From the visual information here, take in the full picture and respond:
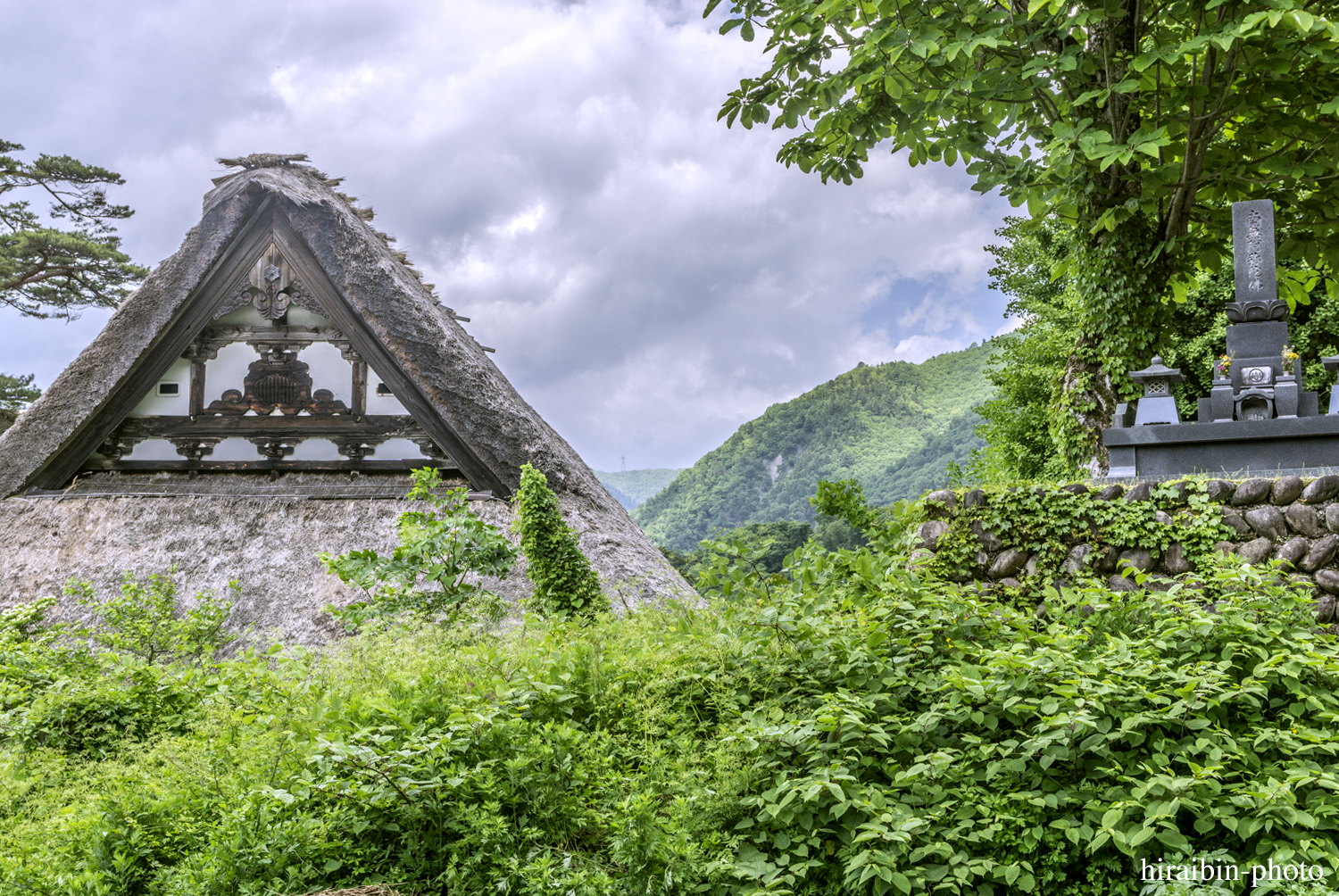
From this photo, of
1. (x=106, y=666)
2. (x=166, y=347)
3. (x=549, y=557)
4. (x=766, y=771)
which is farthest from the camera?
(x=166, y=347)

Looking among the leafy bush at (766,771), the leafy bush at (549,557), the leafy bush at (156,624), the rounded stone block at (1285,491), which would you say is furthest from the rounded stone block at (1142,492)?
the leafy bush at (156,624)

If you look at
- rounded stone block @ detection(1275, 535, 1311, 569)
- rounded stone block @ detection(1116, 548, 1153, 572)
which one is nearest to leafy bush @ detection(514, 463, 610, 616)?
A: rounded stone block @ detection(1116, 548, 1153, 572)

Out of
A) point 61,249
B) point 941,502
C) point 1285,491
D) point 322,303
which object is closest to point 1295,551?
point 1285,491

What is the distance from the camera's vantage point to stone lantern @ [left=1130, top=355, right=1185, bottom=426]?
5.49 metres

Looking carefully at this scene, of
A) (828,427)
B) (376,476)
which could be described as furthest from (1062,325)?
(376,476)

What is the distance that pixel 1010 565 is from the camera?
495cm

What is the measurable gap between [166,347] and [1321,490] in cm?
866

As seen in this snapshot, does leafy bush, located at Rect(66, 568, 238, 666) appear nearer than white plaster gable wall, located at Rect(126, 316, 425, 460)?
Yes

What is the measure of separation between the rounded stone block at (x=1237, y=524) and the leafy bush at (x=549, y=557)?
392 centimetres

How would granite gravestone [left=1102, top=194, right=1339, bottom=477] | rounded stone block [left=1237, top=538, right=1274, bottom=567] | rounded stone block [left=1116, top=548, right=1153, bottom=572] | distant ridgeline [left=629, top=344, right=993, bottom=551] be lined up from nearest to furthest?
1. rounded stone block [left=1237, top=538, right=1274, bottom=567]
2. rounded stone block [left=1116, top=548, right=1153, bottom=572]
3. granite gravestone [left=1102, top=194, right=1339, bottom=477]
4. distant ridgeline [left=629, top=344, right=993, bottom=551]

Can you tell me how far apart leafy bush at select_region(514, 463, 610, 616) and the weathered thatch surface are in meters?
0.41

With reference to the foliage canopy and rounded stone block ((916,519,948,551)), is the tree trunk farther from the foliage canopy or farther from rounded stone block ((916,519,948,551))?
rounded stone block ((916,519,948,551))

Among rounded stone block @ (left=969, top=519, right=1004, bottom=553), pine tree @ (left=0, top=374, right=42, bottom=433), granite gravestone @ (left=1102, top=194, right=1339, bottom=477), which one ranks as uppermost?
pine tree @ (left=0, top=374, right=42, bottom=433)

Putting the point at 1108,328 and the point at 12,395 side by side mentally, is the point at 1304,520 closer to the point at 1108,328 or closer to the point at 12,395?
the point at 1108,328
